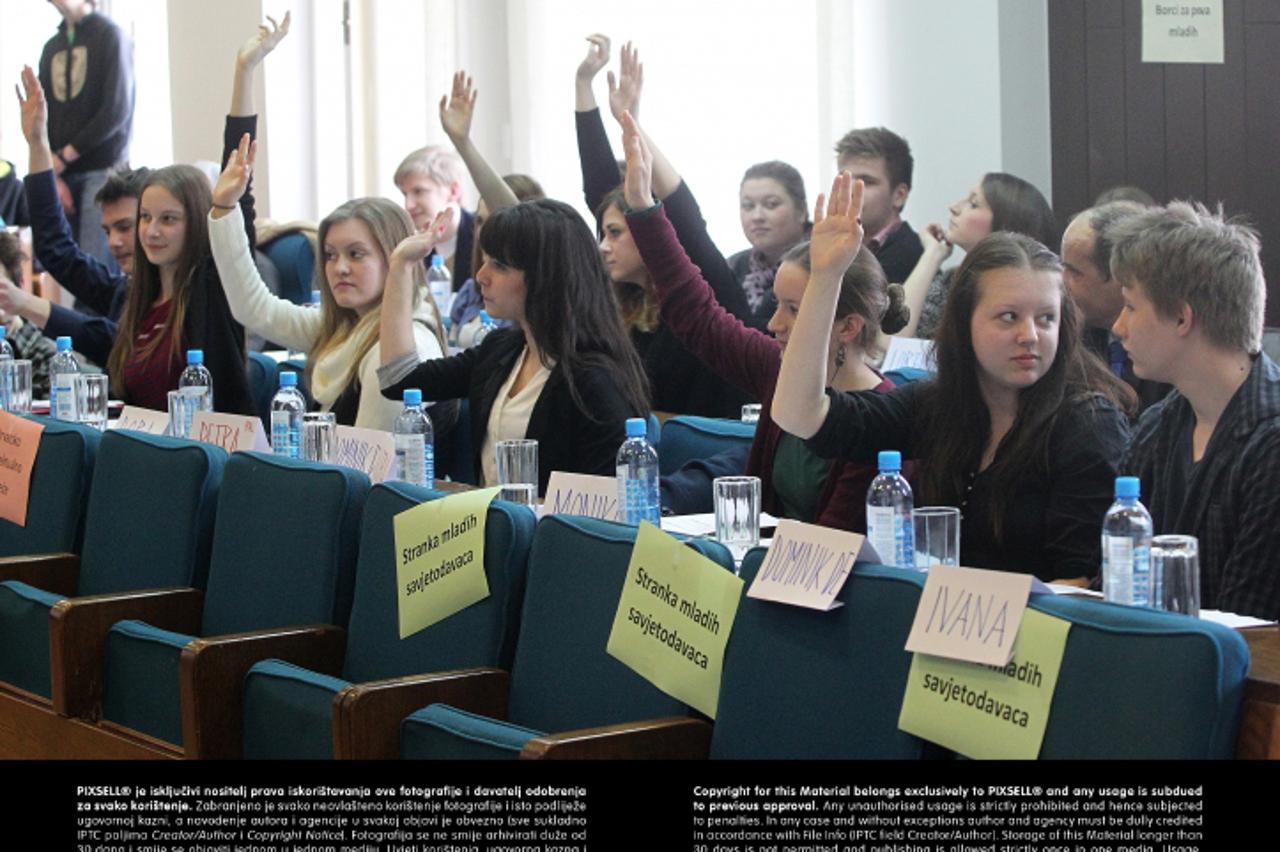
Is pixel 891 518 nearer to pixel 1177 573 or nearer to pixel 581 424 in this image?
pixel 1177 573

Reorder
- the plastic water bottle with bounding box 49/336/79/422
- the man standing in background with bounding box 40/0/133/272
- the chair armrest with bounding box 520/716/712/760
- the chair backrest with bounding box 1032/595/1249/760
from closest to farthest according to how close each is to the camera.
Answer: the chair backrest with bounding box 1032/595/1249/760, the chair armrest with bounding box 520/716/712/760, the plastic water bottle with bounding box 49/336/79/422, the man standing in background with bounding box 40/0/133/272

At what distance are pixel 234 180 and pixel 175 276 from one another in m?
0.38

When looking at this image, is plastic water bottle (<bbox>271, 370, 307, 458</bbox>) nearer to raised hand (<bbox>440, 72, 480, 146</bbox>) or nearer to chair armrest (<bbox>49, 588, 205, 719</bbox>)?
chair armrest (<bbox>49, 588, 205, 719</bbox>)

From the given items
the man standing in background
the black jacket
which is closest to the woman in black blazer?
the black jacket

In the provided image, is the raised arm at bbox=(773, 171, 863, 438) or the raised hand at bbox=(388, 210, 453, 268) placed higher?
the raised hand at bbox=(388, 210, 453, 268)

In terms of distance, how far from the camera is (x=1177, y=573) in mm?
2273

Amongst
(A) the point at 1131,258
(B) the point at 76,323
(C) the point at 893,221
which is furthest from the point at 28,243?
(A) the point at 1131,258

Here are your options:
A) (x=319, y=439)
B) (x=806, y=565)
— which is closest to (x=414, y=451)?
(x=319, y=439)

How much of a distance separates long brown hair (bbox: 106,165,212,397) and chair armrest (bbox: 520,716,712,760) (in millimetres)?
2853

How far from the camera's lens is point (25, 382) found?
4.95m

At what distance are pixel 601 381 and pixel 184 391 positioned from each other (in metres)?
1.21

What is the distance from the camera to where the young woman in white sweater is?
4.50 m

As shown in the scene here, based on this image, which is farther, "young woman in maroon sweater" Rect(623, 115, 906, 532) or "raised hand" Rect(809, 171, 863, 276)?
"young woman in maroon sweater" Rect(623, 115, 906, 532)

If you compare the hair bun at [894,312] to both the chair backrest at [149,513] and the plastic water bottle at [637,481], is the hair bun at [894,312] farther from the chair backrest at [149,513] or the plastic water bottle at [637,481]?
the chair backrest at [149,513]
